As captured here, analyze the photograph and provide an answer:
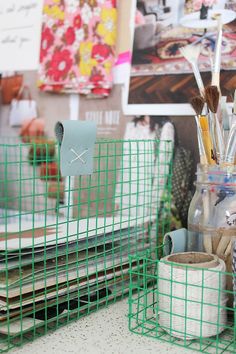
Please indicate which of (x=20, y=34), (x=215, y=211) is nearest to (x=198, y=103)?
(x=215, y=211)

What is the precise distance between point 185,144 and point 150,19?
0.26 metres

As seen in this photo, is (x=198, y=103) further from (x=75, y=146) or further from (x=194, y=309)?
(x=194, y=309)

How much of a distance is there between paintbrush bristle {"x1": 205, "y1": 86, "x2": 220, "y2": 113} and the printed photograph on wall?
0.42ft

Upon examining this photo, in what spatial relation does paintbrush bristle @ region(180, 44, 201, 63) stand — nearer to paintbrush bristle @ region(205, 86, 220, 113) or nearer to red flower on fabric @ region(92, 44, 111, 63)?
paintbrush bristle @ region(205, 86, 220, 113)

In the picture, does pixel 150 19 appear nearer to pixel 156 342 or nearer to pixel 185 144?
pixel 185 144

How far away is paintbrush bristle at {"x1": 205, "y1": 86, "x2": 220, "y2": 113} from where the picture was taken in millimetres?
713

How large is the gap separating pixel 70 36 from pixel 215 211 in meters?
0.57

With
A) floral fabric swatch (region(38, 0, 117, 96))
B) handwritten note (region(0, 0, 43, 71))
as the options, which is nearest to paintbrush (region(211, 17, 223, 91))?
floral fabric swatch (region(38, 0, 117, 96))

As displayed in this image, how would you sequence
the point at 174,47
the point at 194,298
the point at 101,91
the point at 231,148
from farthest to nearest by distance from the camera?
the point at 101,91 < the point at 174,47 < the point at 231,148 < the point at 194,298

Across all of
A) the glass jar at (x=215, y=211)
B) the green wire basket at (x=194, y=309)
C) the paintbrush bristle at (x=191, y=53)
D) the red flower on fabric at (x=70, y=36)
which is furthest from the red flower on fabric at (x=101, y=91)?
the green wire basket at (x=194, y=309)

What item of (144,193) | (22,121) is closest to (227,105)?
(144,193)

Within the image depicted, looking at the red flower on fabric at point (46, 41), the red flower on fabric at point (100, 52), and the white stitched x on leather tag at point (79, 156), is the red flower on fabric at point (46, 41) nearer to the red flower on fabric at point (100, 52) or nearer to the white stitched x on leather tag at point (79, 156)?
the red flower on fabric at point (100, 52)

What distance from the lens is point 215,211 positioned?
73cm

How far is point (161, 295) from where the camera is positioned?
0.65 m
